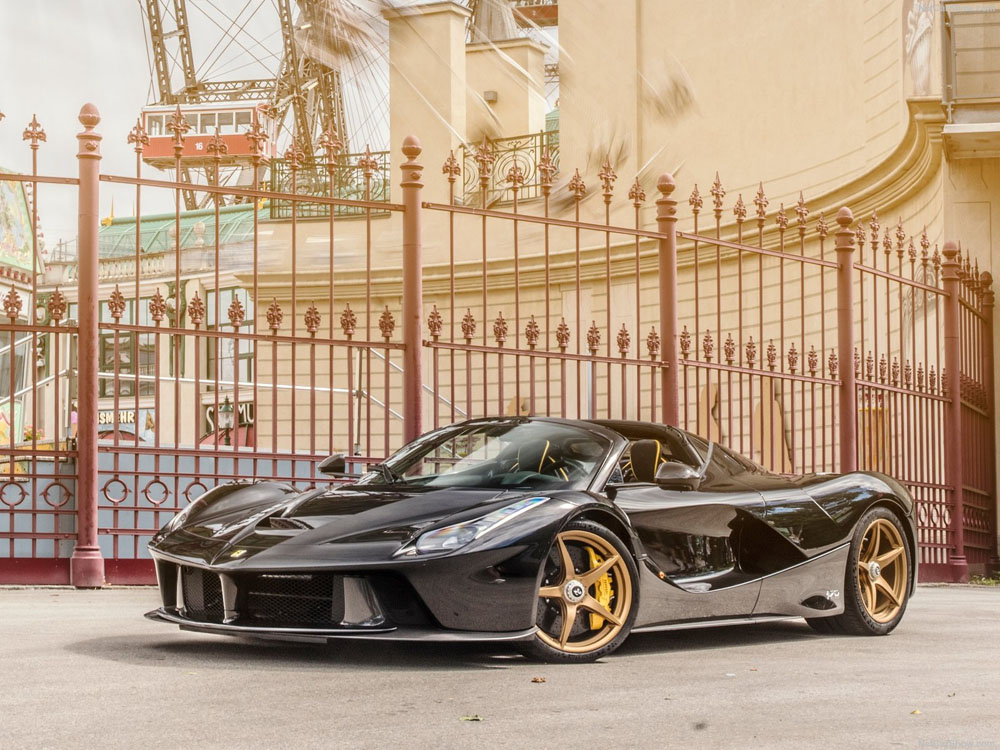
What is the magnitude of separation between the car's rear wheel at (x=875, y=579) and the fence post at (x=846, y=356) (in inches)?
208

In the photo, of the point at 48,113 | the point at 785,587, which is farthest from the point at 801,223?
the point at 48,113

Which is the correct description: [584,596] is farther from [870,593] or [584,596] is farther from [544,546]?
[870,593]

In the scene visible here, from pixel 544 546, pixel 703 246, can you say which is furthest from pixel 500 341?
pixel 703 246

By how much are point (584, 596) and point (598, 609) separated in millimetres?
97

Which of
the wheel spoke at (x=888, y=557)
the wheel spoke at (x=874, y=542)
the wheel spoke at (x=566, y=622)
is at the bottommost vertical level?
the wheel spoke at (x=566, y=622)

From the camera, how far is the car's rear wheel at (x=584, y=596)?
218 inches

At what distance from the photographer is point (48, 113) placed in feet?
167

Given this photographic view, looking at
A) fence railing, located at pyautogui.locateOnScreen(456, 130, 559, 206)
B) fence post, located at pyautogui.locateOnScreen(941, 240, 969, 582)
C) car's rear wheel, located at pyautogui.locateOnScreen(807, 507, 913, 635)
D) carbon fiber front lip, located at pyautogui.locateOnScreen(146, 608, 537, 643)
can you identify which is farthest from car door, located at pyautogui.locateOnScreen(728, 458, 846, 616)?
fence railing, located at pyautogui.locateOnScreen(456, 130, 559, 206)

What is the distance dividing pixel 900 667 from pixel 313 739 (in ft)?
9.67

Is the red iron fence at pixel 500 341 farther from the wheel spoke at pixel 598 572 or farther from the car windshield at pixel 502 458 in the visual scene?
the wheel spoke at pixel 598 572

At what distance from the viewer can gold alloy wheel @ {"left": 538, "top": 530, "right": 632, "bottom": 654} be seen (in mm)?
5543

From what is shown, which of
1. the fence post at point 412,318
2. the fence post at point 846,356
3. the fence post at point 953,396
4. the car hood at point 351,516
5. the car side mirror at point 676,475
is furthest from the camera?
the fence post at point 953,396

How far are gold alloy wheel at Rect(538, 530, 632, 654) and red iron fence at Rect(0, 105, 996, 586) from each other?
3467mm

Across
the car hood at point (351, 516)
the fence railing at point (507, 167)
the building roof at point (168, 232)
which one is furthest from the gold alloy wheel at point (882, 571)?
the building roof at point (168, 232)
